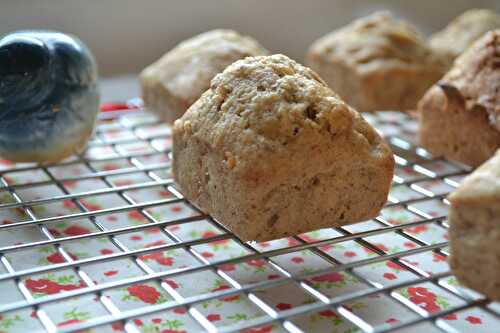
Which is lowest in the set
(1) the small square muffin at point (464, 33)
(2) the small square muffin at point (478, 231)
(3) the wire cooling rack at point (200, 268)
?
(3) the wire cooling rack at point (200, 268)

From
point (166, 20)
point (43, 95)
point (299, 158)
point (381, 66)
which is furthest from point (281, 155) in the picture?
point (166, 20)

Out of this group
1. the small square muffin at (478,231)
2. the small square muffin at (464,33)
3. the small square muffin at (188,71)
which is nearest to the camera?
the small square muffin at (478,231)

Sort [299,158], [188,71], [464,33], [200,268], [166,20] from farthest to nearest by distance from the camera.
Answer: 1. [166,20]
2. [464,33]
3. [188,71]
4. [299,158]
5. [200,268]

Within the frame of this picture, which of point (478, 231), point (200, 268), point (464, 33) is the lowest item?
point (200, 268)

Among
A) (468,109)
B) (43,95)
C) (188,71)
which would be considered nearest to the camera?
(43,95)

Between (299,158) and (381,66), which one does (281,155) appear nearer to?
(299,158)

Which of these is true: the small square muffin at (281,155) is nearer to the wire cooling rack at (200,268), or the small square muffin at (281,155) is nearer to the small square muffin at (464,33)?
the wire cooling rack at (200,268)

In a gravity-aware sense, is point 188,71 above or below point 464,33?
below

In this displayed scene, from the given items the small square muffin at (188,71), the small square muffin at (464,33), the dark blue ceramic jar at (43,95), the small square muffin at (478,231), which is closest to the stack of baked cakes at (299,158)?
the small square muffin at (478,231)
